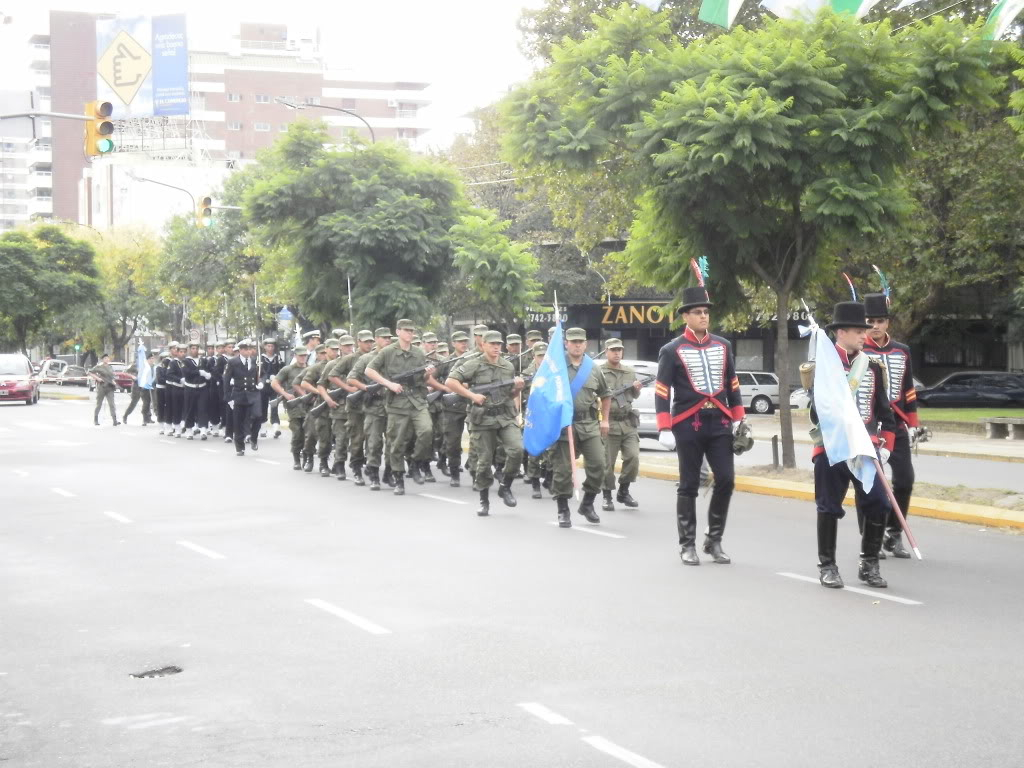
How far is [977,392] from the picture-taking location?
41.9 meters

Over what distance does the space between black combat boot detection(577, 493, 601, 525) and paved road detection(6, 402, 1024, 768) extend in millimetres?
205

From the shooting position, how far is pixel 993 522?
1271cm

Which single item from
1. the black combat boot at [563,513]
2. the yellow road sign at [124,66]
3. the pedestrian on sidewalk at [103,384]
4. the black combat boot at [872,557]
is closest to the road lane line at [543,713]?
the black combat boot at [872,557]

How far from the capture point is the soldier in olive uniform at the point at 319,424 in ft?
61.7

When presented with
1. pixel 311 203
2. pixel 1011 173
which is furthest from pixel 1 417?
pixel 1011 173

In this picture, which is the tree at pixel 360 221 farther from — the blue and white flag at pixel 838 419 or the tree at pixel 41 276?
the tree at pixel 41 276

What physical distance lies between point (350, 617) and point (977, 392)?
36.7 m

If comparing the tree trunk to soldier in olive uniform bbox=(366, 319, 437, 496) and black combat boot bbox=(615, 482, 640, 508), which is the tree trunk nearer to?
black combat boot bbox=(615, 482, 640, 508)

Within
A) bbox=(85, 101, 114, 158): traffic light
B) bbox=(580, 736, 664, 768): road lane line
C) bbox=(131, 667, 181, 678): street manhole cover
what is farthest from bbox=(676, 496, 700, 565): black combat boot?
bbox=(85, 101, 114, 158): traffic light

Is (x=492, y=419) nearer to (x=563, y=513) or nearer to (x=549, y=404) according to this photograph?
(x=549, y=404)

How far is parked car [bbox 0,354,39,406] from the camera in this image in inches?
1805

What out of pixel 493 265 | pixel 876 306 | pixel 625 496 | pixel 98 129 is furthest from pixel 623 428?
pixel 493 265

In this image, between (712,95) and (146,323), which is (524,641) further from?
(146,323)

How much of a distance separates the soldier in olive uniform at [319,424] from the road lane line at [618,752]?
517 inches
